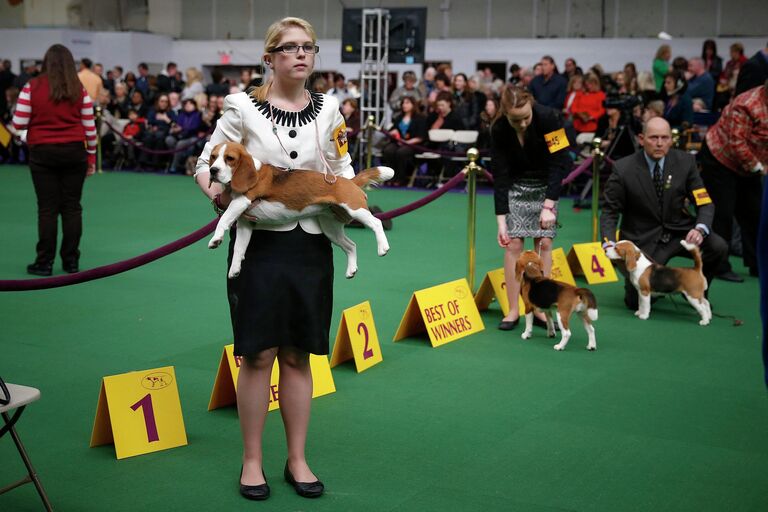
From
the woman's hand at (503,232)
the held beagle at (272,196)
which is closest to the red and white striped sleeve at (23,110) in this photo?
the woman's hand at (503,232)

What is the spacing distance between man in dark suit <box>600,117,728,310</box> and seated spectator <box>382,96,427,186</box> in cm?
795

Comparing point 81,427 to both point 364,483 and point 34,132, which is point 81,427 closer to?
point 364,483

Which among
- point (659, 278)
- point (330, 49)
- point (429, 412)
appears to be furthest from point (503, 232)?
point (330, 49)

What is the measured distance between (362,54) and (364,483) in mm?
12420

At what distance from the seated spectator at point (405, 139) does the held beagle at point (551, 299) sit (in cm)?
901

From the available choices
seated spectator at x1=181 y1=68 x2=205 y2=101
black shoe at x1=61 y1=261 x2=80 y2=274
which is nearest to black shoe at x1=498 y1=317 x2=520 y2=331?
black shoe at x1=61 y1=261 x2=80 y2=274

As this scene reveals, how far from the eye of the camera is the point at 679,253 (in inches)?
275

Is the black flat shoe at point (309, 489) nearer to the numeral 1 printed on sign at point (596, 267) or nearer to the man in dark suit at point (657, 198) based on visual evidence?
the man in dark suit at point (657, 198)

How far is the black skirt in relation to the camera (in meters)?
3.34

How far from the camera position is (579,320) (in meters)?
6.53

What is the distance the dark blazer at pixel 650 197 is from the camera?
6879 mm

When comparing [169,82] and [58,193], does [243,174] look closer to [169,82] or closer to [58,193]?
[58,193]

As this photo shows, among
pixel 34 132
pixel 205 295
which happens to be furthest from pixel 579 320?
pixel 34 132

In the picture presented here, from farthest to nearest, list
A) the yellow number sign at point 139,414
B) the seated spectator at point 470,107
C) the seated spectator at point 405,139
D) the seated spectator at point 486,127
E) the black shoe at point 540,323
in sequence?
1. the seated spectator at point 470,107
2. the seated spectator at point 405,139
3. the seated spectator at point 486,127
4. the black shoe at point 540,323
5. the yellow number sign at point 139,414
